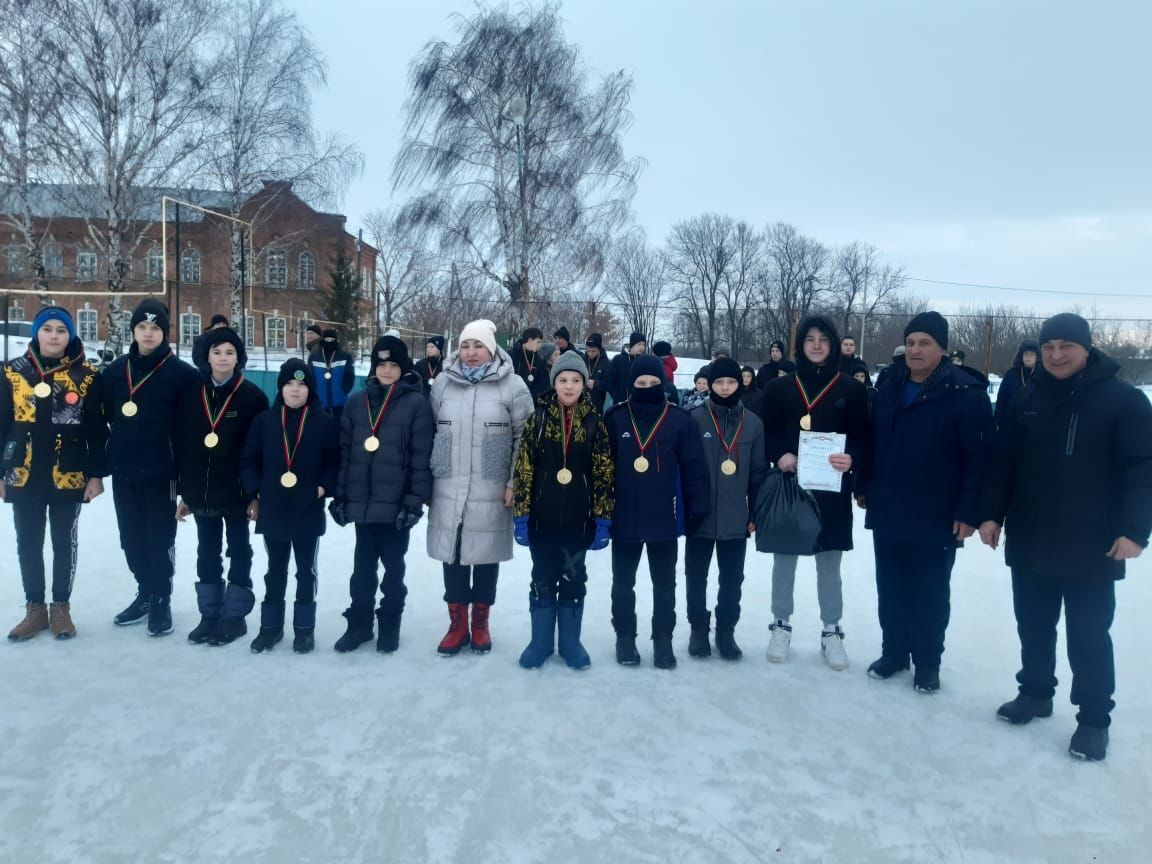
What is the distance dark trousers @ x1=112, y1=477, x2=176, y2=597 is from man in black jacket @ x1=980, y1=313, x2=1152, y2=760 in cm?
426

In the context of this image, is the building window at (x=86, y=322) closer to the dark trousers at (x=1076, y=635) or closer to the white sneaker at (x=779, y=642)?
the white sneaker at (x=779, y=642)

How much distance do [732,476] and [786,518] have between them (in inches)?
14.0

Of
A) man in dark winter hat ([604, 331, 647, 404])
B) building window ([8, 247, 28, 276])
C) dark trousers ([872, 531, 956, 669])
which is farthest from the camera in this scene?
building window ([8, 247, 28, 276])

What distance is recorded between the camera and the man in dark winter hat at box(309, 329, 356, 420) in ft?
29.8

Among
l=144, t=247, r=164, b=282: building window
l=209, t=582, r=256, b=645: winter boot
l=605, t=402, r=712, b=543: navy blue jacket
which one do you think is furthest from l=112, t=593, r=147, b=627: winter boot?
l=144, t=247, r=164, b=282: building window

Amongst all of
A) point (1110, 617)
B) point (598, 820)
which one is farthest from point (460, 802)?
point (1110, 617)

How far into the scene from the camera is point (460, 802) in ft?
9.19

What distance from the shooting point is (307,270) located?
34562mm

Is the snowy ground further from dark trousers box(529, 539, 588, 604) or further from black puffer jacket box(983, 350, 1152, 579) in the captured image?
black puffer jacket box(983, 350, 1152, 579)

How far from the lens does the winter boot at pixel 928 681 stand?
3900 millimetres

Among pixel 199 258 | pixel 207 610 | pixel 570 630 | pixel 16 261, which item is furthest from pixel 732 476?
pixel 16 261

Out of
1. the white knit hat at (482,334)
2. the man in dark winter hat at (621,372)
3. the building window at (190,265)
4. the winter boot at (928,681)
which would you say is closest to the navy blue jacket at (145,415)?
the white knit hat at (482,334)

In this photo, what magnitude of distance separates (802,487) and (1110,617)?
1.43 m

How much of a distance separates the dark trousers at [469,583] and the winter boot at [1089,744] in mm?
2790
